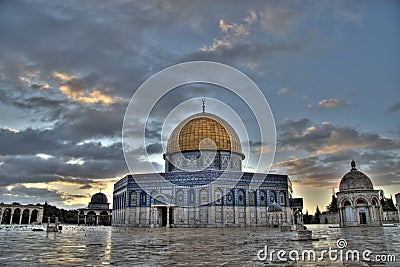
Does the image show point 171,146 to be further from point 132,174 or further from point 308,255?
point 308,255

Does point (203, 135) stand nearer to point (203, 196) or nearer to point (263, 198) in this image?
point (203, 196)

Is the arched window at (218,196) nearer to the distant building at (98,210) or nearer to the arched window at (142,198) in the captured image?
the arched window at (142,198)

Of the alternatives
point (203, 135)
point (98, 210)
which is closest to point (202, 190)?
point (203, 135)

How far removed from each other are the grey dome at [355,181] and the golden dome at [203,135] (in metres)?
13.8

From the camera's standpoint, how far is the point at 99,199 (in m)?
60.7

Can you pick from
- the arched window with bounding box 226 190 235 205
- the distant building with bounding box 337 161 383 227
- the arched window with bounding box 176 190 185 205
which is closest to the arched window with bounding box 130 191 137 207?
the arched window with bounding box 176 190 185 205

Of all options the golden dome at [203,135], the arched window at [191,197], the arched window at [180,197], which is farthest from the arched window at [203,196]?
the golden dome at [203,135]

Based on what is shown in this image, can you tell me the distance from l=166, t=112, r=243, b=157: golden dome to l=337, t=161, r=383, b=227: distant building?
14320mm

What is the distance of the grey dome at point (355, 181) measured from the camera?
34.2 metres

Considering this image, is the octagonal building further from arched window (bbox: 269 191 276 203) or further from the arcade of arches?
the arcade of arches

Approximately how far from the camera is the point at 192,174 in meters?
37.3

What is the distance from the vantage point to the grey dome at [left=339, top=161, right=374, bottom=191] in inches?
1345

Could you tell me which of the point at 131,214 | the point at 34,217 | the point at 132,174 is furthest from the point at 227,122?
the point at 34,217

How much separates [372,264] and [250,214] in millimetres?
31589
